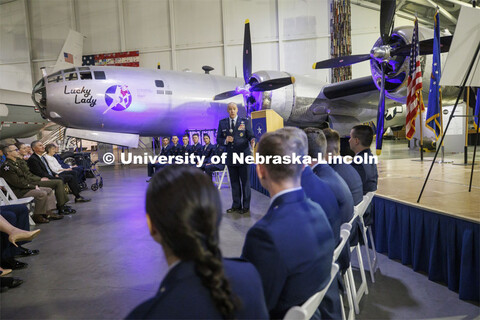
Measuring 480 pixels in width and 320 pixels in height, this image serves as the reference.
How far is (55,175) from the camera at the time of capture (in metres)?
5.30

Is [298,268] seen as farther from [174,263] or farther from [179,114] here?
[179,114]

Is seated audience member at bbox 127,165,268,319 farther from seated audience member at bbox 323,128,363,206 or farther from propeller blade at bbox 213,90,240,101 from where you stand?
propeller blade at bbox 213,90,240,101

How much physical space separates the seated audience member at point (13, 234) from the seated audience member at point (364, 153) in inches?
121

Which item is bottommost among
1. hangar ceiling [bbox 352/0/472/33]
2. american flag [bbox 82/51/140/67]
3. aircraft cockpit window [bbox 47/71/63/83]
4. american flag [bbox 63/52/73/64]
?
aircraft cockpit window [bbox 47/71/63/83]

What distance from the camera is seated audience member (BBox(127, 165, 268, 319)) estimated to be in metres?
0.61

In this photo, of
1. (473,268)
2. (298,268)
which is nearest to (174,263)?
(298,268)

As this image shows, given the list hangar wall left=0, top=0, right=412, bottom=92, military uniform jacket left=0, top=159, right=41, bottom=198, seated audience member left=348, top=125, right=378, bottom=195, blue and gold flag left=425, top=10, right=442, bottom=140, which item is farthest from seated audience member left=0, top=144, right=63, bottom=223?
hangar wall left=0, top=0, right=412, bottom=92

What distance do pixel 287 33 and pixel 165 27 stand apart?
249 inches

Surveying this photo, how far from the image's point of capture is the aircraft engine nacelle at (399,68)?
485 centimetres

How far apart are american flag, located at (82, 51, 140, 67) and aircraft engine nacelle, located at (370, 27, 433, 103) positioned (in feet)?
43.8

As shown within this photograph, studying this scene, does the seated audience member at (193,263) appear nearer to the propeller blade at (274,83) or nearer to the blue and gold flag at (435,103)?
the blue and gold flag at (435,103)

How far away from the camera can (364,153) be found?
293 centimetres

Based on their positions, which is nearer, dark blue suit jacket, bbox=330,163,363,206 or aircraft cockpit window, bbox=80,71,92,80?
dark blue suit jacket, bbox=330,163,363,206

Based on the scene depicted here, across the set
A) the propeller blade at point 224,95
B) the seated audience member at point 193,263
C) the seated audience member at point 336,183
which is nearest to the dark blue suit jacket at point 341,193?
the seated audience member at point 336,183
